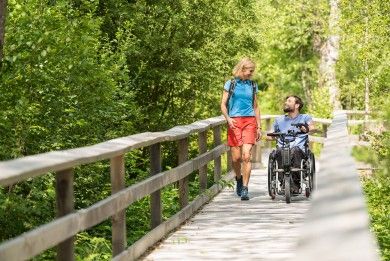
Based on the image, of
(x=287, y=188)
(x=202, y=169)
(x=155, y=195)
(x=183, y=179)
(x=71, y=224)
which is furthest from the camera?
(x=202, y=169)

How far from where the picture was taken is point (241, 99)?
14.0 m

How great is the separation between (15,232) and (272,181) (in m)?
4.61

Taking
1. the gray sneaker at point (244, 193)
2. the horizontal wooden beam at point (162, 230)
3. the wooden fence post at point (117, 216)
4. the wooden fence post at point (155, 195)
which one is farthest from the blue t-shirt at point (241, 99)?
the wooden fence post at point (117, 216)

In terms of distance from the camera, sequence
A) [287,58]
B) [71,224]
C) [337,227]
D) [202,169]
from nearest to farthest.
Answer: [337,227] < [71,224] < [202,169] < [287,58]

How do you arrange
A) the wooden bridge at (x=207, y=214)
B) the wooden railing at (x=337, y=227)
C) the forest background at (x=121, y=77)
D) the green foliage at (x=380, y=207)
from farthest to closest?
1. the forest background at (x=121, y=77)
2. the green foliage at (x=380, y=207)
3. the wooden bridge at (x=207, y=214)
4. the wooden railing at (x=337, y=227)

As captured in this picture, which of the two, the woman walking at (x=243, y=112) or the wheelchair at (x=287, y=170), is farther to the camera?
the woman walking at (x=243, y=112)

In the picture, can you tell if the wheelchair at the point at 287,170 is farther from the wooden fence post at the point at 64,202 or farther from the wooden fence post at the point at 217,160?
the wooden fence post at the point at 64,202

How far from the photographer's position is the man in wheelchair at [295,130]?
13.9 m

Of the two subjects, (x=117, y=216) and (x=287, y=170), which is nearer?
(x=117, y=216)

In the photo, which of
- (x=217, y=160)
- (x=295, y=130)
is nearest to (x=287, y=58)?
(x=217, y=160)

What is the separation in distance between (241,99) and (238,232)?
3822 mm

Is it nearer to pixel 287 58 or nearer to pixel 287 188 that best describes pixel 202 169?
pixel 287 188

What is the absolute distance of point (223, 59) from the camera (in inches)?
845

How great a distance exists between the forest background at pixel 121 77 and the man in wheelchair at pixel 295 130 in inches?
36.5
